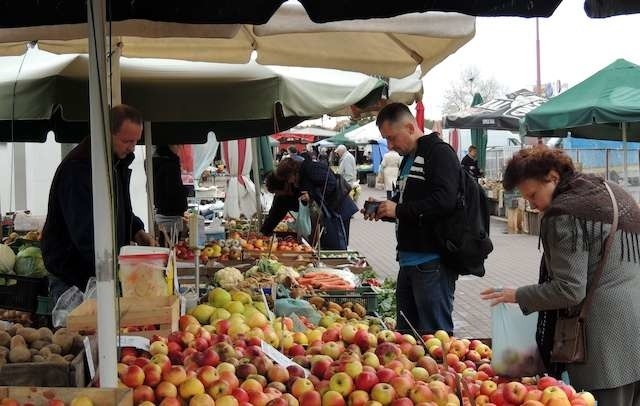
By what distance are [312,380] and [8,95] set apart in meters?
4.54

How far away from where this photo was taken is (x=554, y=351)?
331cm

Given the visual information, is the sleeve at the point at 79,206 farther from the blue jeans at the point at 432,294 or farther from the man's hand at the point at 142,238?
the blue jeans at the point at 432,294

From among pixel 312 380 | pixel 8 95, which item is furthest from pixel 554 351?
pixel 8 95

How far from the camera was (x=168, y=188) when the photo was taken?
924 centimetres

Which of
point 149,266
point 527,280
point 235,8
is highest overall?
point 235,8

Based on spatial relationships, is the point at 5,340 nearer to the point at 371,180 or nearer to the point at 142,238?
the point at 142,238

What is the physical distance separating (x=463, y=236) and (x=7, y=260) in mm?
3464

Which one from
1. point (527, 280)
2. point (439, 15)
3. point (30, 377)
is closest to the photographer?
point (30, 377)

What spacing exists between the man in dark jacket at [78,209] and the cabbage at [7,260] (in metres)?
1.15

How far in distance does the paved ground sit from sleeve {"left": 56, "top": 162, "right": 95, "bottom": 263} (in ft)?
14.6

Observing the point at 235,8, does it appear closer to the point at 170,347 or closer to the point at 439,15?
the point at 170,347

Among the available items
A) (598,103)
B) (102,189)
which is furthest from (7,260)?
(598,103)

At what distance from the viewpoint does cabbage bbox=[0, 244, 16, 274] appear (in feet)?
18.1

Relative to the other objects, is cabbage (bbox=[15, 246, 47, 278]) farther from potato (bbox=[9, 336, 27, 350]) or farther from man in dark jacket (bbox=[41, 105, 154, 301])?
potato (bbox=[9, 336, 27, 350])
